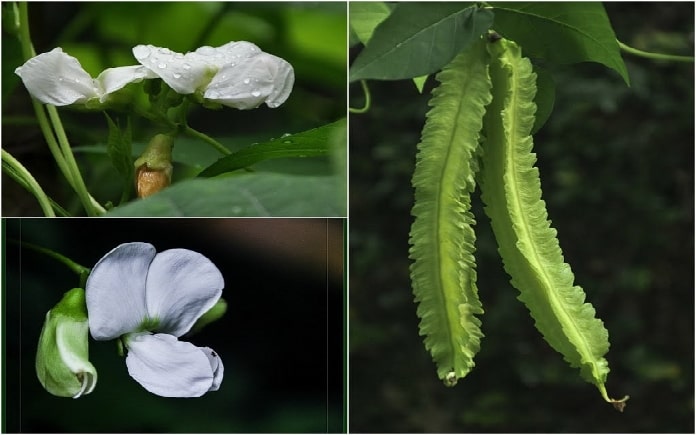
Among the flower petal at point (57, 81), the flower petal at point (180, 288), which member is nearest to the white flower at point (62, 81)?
the flower petal at point (57, 81)

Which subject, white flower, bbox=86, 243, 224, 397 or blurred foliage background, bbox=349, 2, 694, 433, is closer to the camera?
white flower, bbox=86, 243, 224, 397

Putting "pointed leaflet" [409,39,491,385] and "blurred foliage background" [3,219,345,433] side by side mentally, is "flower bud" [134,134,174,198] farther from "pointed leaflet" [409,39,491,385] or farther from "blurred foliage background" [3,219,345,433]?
"pointed leaflet" [409,39,491,385]

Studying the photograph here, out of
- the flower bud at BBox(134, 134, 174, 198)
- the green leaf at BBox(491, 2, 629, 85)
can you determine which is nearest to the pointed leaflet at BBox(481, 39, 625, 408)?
the green leaf at BBox(491, 2, 629, 85)

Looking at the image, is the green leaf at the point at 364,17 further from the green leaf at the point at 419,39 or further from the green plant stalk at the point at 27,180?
the green plant stalk at the point at 27,180

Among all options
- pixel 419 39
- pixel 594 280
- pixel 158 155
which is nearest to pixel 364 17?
pixel 419 39

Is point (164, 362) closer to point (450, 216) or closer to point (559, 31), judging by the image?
point (450, 216)

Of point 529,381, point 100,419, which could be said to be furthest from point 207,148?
point 529,381
